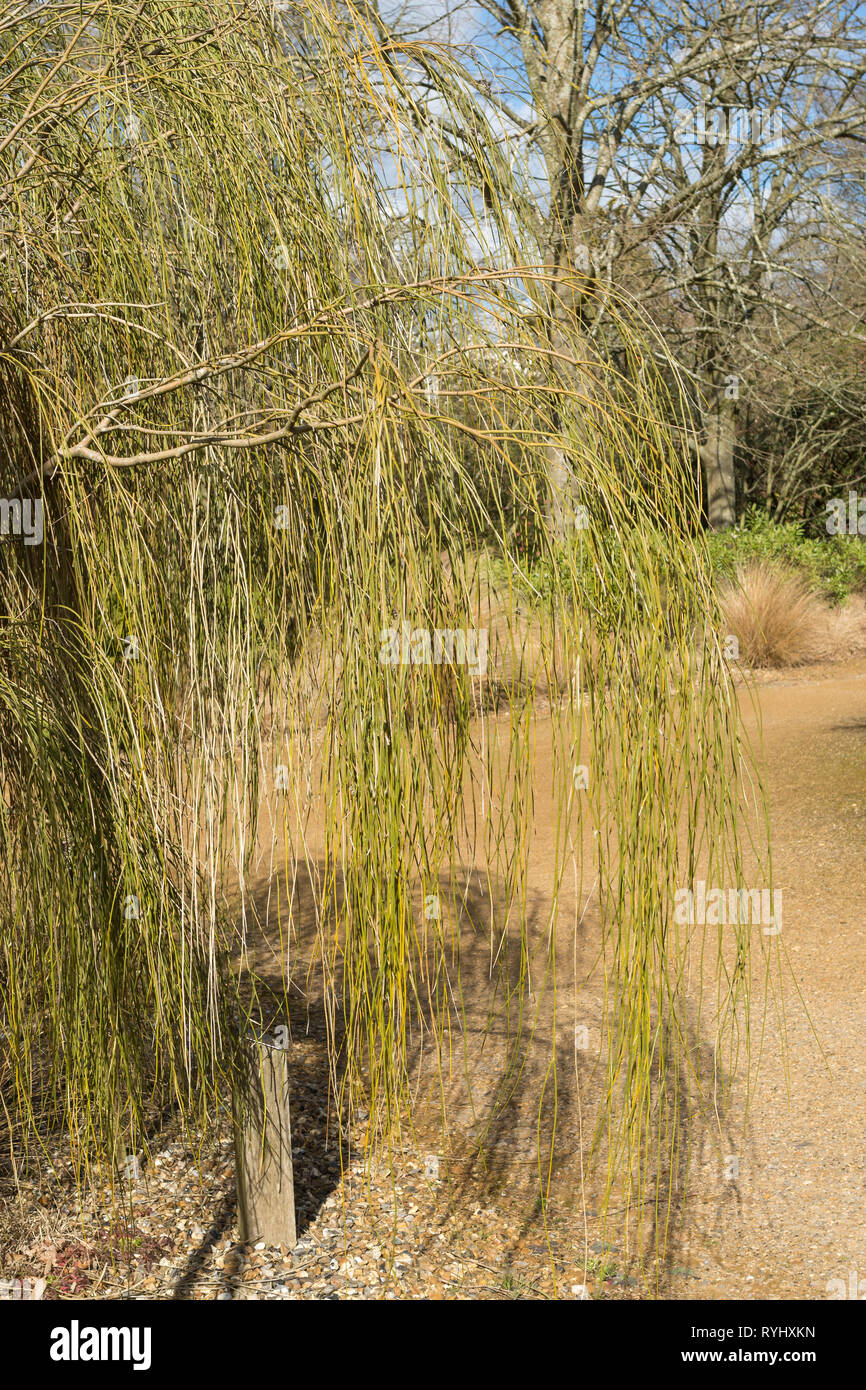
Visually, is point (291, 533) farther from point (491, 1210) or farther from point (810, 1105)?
point (810, 1105)

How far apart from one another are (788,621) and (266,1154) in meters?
8.47

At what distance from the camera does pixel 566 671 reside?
57.1 inches

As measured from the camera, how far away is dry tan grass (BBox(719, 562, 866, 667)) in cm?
995

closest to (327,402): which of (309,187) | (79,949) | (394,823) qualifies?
(309,187)

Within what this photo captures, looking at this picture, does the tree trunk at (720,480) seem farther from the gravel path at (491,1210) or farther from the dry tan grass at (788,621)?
the gravel path at (491,1210)

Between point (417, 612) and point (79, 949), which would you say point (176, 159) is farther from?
point (79, 949)

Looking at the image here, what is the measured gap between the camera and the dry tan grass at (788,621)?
9.95 metres

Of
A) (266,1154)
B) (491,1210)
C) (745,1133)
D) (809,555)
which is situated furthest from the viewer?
(809,555)

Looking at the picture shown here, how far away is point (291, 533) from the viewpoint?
6.26ft

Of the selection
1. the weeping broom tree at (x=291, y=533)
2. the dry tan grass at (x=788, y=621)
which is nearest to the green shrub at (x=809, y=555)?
the dry tan grass at (x=788, y=621)

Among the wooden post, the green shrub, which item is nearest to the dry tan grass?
the green shrub

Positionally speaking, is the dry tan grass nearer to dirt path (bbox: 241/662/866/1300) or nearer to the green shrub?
the green shrub

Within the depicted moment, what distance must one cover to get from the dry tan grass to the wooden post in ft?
25.2

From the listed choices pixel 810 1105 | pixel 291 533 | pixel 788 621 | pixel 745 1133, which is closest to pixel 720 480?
pixel 788 621
